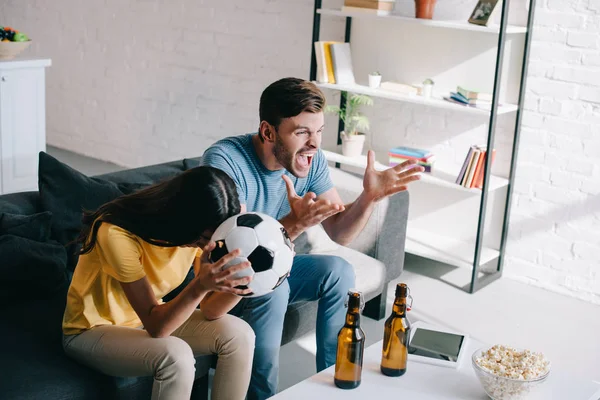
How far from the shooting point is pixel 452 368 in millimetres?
1993

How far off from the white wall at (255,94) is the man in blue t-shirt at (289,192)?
1.42 metres

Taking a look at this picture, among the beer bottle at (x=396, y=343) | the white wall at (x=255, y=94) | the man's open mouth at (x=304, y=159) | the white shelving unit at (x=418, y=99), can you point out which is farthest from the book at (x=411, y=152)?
the beer bottle at (x=396, y=343)

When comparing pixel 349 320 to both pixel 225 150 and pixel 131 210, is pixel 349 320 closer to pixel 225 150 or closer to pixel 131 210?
pixel 131 210

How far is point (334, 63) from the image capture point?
12.6 ft

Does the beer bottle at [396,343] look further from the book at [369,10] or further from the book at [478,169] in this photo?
the book at [369,10]

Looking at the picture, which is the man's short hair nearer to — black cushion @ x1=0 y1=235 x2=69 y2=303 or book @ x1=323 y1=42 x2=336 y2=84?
black cushion @ x1=0 y1=235 x2=69 y2=303

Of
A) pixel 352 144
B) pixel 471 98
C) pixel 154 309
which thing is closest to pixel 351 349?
pixel 154 309

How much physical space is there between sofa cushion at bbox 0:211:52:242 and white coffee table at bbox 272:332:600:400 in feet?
3.38

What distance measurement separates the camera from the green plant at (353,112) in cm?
383

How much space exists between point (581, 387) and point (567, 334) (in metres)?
1.30

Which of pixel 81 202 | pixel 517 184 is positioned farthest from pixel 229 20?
pixel 81 202

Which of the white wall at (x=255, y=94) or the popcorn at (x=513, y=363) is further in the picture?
the white wall at (x=255, y=94)

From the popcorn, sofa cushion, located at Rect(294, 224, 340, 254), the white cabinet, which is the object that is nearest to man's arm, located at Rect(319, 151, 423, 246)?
sofa cushion, located at Rect(294, 224, 340, 254)

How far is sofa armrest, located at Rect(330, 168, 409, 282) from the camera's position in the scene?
9.78 ft
